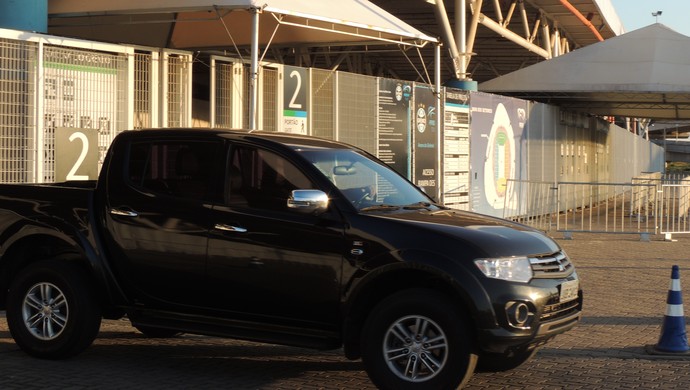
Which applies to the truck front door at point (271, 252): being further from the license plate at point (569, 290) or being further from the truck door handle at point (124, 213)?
the license plate at point (569, 290)

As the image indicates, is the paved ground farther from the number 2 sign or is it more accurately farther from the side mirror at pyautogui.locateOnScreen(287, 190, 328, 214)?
the number 2 sign

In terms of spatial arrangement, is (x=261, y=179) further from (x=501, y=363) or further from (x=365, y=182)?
(x=501, y=363)

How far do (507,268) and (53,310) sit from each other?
350 cm

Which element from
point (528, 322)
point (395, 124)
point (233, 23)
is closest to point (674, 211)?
point (395, 124)

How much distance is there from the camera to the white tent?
45.3 feet

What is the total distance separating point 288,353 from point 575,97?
871 inches

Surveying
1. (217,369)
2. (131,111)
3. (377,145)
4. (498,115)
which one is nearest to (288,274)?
(217,369)

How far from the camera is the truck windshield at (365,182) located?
7285 mm

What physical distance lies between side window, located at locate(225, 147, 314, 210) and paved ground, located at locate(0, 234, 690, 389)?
132cm

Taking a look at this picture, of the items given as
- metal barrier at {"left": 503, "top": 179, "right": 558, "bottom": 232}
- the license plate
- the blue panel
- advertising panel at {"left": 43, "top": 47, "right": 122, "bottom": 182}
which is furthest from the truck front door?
metal barrier at {"left": 503, "top": 179, "right": 558, "bottom": 232}

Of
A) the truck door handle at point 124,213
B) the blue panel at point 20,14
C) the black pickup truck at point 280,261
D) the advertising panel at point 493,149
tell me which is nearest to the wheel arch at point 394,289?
the black pickup truck at point 280,261

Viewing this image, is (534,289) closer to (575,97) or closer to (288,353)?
(288,353)

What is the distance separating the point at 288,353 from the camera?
8492 millimetres

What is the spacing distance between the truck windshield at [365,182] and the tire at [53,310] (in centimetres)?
202
